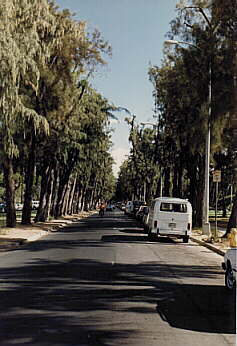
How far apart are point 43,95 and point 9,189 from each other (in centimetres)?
576

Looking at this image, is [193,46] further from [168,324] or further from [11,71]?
[168,324]

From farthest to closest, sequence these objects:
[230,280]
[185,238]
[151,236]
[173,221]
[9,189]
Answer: [9,189] → [151,236] → [185,238] → [173,221] → [230,280]

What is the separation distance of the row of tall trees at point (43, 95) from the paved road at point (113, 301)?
22.8 ft

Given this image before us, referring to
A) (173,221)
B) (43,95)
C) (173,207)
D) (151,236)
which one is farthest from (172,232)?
(43,95)

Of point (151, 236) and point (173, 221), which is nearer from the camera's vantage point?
point (173, 221)

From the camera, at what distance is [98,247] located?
2139 centimetres

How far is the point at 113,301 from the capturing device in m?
10.3

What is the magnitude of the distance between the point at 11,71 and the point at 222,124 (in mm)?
10690

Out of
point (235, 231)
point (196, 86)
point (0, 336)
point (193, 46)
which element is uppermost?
point (193, 46)

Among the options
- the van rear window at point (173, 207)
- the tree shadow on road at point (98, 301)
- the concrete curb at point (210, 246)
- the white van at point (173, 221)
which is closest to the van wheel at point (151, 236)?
the white van at point (173, 221)

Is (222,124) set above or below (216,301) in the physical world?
above

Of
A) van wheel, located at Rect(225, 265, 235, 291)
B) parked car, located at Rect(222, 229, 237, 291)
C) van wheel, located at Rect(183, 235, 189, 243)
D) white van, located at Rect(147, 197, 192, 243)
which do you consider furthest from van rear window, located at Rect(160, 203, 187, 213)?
van wheel, located at Rect(225, 265, 235, 291)

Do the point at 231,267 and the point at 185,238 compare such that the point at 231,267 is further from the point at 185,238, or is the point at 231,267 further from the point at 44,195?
the point at 44,195

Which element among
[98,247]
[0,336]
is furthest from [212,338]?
[98,247]
